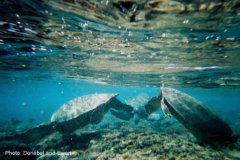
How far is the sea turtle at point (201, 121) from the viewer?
948 cm

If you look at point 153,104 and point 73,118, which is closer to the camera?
point 73,118

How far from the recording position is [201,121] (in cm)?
985

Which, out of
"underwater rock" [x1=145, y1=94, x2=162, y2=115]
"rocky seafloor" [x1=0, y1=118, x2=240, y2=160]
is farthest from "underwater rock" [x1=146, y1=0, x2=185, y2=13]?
"underwater rock" [x1=145, y1=94, x2=162, y2=115]

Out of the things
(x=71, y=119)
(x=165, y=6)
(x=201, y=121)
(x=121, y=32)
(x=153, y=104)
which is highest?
(x=165, y=6)

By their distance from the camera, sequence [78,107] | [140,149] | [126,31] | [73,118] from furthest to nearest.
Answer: [78,107], [73,118], [126,31], [140,149]

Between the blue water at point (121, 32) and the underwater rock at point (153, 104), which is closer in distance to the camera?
the blue water at point (121, 32)

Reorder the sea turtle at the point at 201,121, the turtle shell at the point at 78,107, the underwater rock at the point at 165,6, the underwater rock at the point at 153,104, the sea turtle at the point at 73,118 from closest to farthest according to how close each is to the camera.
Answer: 1. the underwater rock at the point at 165,6
2. the sea turtle at the point at 201,121
3. the sea turtle at the point at 73,118
4. the turtle shell at the point at 78,107
5. the underwater rock at the point at 153,104

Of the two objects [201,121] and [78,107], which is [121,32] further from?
[78,107]

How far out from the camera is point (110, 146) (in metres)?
9.65

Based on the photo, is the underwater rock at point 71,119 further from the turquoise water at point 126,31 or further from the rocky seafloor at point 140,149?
the turquoise water at point 126,31

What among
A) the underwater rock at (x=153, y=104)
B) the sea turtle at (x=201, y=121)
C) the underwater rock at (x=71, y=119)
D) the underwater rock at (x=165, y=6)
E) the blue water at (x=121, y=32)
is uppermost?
the underwater rock at (x=165, y=6)

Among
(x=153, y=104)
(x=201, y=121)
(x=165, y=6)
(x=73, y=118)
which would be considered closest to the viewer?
(x=165, y=6)

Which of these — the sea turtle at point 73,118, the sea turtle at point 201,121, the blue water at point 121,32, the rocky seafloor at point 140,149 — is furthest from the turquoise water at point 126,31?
the sea turtle at point 73,118

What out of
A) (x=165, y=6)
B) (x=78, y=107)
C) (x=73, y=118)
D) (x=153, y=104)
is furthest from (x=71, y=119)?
(x=165, y=6)
